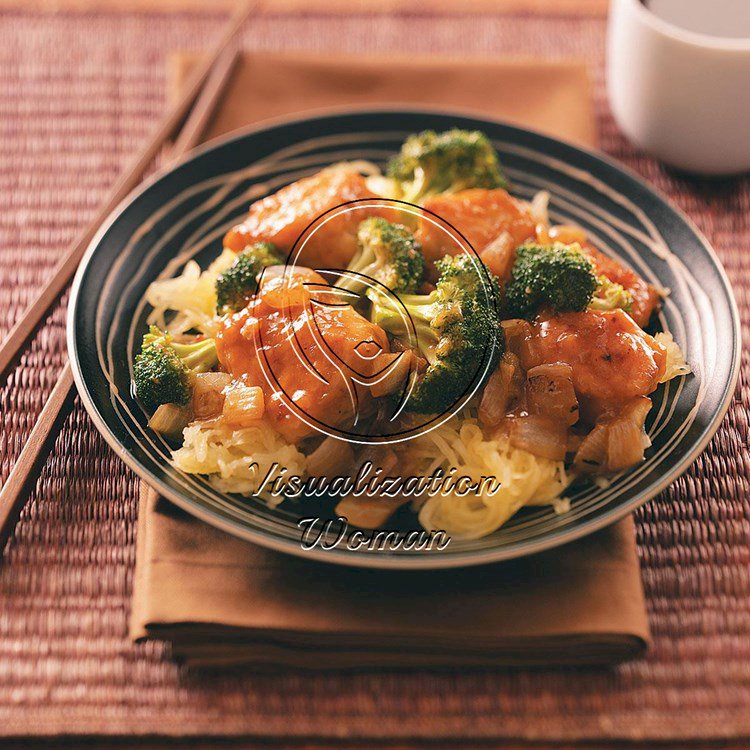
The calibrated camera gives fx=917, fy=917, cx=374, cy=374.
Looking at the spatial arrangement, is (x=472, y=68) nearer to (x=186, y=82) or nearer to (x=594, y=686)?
(x=186, y=82)

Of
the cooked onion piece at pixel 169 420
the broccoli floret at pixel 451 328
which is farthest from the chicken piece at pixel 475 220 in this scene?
the cooked onion piece at pixel 169 420

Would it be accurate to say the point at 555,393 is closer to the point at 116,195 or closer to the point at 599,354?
the point at 599,354

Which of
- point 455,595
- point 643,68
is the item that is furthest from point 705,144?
point 455,595

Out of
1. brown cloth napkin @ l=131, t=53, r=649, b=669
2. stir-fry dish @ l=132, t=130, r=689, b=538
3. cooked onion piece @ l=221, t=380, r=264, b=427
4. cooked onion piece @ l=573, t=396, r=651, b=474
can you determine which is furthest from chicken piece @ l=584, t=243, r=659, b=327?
cooked onion piece @ l=221, t=380, r=264, b=427

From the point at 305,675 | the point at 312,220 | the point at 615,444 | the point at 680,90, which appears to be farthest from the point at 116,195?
the point at 680,90

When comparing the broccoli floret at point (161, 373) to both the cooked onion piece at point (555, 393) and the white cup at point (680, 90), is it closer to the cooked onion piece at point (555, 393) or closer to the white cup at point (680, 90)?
the cooked onion piece at point (555, 393)

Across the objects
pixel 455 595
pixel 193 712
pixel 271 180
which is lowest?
pixel 193 712

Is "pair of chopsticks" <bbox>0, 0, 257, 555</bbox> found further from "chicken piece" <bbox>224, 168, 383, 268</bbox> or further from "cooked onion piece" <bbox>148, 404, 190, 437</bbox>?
"chicken piece" <bbox>224, 168, 383, 268</bbox>
